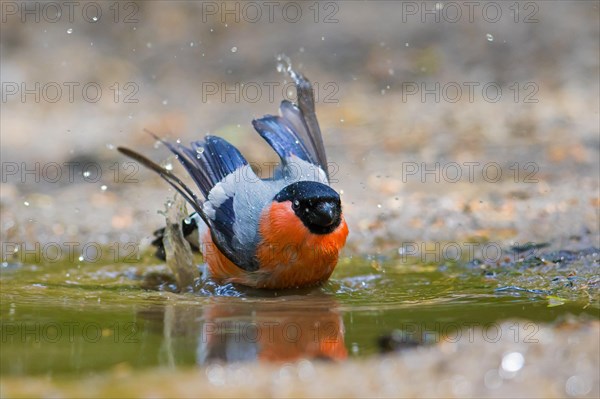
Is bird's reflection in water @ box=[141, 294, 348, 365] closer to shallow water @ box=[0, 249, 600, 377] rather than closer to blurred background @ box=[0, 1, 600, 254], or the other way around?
shallow water @ box=[0, 249, 600, 377]

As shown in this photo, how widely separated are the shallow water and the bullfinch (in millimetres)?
162

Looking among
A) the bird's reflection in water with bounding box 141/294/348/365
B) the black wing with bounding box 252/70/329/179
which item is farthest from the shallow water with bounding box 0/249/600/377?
the black wing with bounding box 252/70/329/179

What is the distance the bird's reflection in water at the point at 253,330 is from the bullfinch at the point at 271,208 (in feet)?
1.15

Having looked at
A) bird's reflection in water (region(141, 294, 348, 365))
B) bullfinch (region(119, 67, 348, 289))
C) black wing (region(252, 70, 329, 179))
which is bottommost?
bird's reflection in water (region(141, 294, 348, 365))

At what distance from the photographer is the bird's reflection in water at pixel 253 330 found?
3762mm

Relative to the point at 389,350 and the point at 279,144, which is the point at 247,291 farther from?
the point at 389,350

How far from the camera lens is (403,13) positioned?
1099 cm

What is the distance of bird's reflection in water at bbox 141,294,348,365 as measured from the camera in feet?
12.3

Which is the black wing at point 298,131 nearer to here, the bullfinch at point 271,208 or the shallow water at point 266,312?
the bullfinch at point 271,208

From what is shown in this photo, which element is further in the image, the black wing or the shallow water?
the black wing

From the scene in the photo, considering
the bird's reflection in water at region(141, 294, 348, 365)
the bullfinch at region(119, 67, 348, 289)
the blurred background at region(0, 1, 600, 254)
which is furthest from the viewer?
the blurred background at region(0, 1, 600, 254)

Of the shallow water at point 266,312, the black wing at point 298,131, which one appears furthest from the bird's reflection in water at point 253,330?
the black wing at point 298,131

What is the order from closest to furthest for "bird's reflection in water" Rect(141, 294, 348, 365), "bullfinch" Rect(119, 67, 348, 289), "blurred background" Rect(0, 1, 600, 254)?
"bird's reflection in water" Rect(141, 294, 348, 365)
"bullfinch" Rect(119, 67, 348, 289)
"blurred background" Rect(0, 1, 600, 254)

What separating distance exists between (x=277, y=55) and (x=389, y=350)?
7.77 metres
